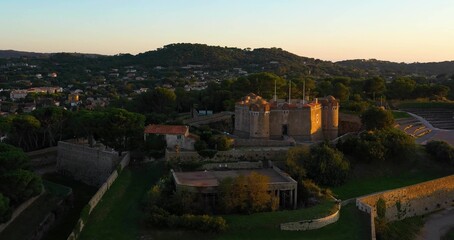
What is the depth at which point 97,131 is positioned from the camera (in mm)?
31828

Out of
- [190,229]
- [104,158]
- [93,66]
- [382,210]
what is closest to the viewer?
[190,229]

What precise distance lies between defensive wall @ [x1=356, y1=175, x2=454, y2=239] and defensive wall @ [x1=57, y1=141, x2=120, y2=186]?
15747 mm

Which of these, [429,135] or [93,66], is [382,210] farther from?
[93,66]

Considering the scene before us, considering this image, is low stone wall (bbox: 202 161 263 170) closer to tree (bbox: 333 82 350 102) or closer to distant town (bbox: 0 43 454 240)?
distant town (bbox: 0 43 454 240)

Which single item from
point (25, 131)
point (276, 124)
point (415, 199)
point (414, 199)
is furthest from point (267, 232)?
point (25, 131)

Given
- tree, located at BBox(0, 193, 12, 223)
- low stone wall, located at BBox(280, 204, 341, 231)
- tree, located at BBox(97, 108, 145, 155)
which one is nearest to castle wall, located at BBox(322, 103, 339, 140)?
low stone wall, located at BBox(280, 204, 341, 231)

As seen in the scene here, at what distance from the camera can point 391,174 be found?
100ft

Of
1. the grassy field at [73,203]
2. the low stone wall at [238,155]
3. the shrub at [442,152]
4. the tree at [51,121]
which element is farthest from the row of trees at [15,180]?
the shrub at [442,152]

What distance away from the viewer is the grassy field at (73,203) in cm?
2433

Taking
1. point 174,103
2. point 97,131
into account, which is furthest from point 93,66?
point 97,131

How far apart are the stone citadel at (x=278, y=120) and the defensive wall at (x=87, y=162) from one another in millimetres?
9102

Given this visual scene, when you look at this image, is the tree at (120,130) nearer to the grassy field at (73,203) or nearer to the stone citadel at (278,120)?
the grassy field at (73,203)

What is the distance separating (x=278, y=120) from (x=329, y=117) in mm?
4626

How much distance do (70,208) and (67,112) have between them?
1252cm
